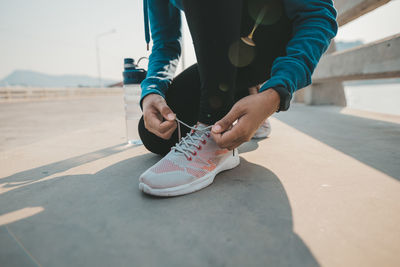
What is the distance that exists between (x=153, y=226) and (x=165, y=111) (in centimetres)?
40

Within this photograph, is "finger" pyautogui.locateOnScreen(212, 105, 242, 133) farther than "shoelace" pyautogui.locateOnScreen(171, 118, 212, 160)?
No

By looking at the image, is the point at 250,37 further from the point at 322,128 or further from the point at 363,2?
the point at 363,2

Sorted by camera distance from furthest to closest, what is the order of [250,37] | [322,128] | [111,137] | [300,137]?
1. [322,128]
2. [111,137]
3. [300,137]
4. [250,37]

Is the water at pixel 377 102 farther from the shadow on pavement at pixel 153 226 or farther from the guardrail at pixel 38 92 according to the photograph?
the guardrail at pixel 38 92

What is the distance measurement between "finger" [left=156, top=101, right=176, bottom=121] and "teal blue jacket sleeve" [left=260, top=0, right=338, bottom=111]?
31 cm

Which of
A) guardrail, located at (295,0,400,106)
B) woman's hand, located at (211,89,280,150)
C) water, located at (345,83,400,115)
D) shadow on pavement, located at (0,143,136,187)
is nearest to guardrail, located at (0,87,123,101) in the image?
shadow on pavement, located at (0,143,136,187)

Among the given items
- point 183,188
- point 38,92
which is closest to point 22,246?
point 183,188

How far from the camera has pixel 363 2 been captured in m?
1.95

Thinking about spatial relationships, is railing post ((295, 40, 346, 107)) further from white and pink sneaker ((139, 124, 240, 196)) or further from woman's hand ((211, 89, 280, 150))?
woman's hand ((211, 89, 280, 150))

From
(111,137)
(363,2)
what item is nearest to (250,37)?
(111,137)

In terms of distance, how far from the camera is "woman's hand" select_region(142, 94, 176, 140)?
0.81m

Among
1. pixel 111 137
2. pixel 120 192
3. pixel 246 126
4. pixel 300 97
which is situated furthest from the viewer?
pixel 300 97

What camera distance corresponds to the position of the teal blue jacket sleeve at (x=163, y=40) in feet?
3.57

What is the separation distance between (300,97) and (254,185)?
171 inches
